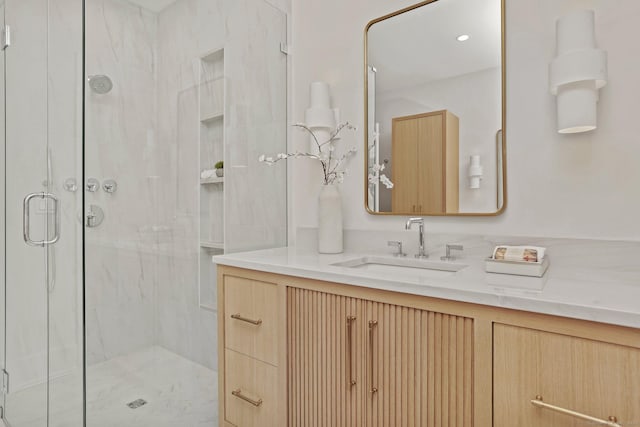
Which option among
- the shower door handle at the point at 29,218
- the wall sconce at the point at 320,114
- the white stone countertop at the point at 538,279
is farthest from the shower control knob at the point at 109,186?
the wall sconce at the point at 320,114

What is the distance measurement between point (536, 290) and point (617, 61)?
81 centimetres

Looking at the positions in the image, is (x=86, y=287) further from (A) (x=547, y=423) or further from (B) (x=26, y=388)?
(A) (x=547, y=423)

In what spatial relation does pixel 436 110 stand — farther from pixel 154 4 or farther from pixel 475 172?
pixel 154 4

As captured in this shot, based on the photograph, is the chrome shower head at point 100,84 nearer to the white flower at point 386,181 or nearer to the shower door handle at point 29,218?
the shower door handle at point 29,218

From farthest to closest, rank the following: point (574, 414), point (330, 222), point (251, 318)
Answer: point (330, 222) → point (251, 318) → point (574, 414)

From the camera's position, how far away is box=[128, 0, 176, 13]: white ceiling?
5.36ft

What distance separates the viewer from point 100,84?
151 centimetres

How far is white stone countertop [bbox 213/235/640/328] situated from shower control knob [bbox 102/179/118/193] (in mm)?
522

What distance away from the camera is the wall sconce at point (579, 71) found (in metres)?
1.11

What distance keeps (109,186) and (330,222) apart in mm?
929

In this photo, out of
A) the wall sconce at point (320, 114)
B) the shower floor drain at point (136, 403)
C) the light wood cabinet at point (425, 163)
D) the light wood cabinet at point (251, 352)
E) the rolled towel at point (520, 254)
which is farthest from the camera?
the wall sconce at point (320, 114)

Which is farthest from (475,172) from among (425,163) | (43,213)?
(43,213)

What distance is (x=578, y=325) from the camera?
0.78 metres

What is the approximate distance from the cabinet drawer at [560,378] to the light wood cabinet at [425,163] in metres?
0.70
